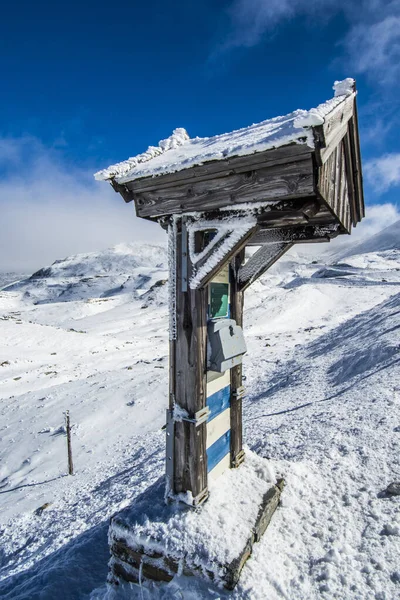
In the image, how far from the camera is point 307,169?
289cm

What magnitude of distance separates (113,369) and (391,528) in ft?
44.4

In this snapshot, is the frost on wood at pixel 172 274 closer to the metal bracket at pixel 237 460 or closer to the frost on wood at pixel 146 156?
the frost on wood at pixel 146 156

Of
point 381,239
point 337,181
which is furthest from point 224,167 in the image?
point 381,239

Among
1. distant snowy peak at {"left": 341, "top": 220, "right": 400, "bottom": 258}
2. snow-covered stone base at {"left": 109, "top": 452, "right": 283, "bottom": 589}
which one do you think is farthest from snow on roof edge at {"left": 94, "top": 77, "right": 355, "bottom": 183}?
distant snowy peak at {"left": 341, "top": 220, "right": 400, "bottom": 258}

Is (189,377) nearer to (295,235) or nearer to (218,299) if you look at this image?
(218,299)

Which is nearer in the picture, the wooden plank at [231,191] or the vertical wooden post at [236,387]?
the wooden plank at [231,191]

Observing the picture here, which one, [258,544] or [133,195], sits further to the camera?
[133,195]

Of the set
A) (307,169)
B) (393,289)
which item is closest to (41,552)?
(307,169)

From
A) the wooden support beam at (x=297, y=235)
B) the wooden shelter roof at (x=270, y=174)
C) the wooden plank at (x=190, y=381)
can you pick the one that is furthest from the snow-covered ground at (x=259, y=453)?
the wooden shelter roof at (x=270, y=174)

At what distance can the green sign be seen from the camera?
4129 mm

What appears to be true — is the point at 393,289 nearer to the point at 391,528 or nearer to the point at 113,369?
the point at 113,369

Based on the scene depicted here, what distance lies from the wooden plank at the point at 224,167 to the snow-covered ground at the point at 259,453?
3.89m

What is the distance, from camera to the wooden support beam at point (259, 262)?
4.50 metres

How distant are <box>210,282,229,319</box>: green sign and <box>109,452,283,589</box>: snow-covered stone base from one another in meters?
2.15
